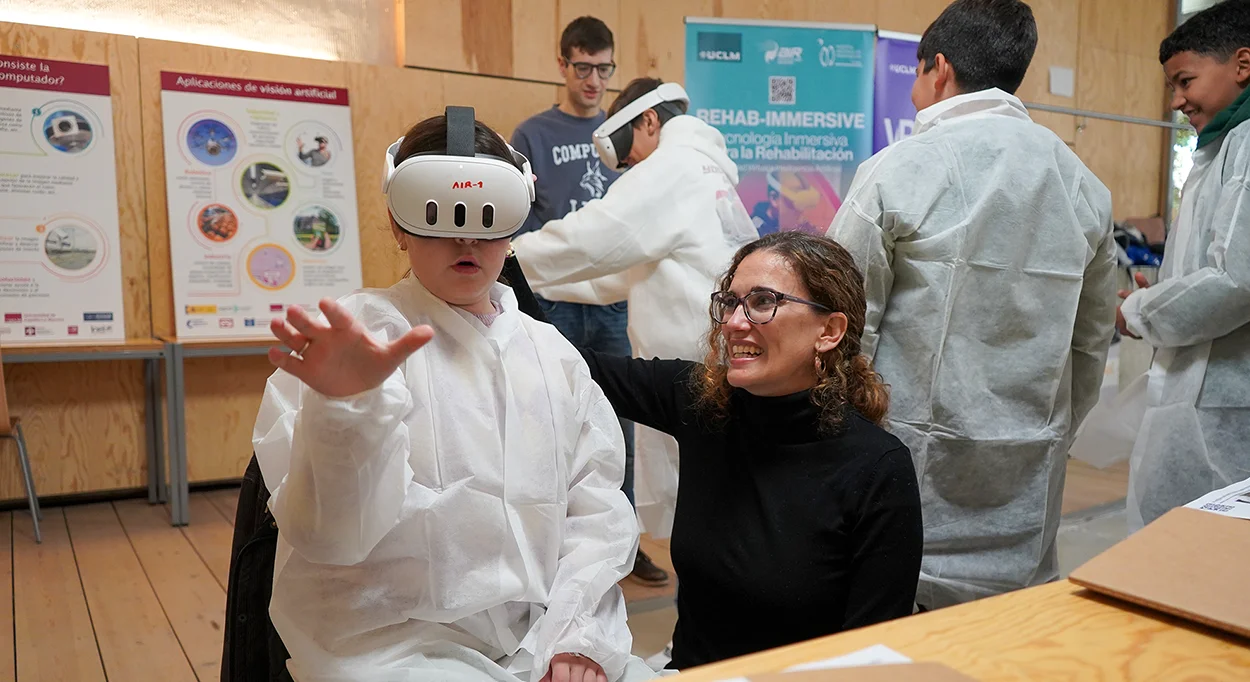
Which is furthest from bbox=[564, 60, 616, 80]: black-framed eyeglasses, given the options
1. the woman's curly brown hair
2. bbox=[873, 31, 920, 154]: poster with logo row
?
the woman's curly brown hair

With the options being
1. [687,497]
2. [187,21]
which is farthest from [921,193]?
[187,21]

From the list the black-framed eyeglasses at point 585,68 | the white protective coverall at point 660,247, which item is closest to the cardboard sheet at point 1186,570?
the white protective coverall at point 660,247

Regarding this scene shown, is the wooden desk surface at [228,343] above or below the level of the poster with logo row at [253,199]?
below

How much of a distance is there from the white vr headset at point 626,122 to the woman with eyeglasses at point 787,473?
1.35m

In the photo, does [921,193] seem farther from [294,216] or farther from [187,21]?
[187,21]

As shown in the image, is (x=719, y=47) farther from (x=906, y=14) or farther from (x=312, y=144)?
(x=906, y=14)

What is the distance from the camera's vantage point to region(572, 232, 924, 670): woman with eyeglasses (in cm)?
135

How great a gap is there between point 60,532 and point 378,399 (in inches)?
130

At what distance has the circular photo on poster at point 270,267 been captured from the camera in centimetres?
416

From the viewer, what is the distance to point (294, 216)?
426 cm

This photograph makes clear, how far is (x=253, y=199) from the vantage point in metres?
4.18

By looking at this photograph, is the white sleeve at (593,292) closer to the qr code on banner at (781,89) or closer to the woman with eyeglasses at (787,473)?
the woman with eyeglasses at (787,473)

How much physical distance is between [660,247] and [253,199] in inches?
93.9

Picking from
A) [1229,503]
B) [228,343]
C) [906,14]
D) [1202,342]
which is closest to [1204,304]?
[1202,342]
